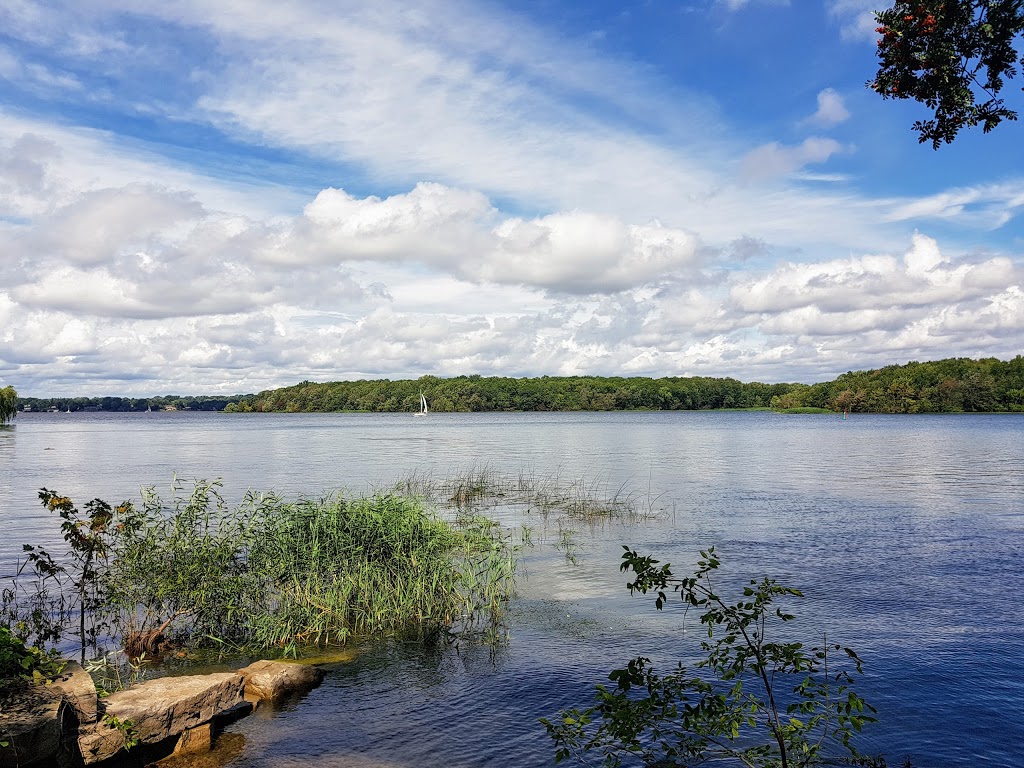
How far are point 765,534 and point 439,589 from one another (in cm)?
1597

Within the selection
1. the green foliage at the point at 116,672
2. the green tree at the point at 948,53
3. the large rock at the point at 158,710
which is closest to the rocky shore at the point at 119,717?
the large rock at the point at 158,710

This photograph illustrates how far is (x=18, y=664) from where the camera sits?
8.09 meters

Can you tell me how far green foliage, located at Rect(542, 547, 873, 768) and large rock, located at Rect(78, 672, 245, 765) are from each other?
16.4ft

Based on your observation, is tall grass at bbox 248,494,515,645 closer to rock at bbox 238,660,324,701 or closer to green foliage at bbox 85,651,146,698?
rock at bbox 238,660,324,701

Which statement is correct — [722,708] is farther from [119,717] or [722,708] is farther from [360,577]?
[360,577]

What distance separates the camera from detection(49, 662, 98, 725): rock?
874 centimetres

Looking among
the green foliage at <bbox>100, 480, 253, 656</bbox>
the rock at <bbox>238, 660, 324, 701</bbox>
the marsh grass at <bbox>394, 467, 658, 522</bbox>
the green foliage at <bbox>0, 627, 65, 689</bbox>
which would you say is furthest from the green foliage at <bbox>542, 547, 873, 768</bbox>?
the marsh grass at <bbox>394, 467, 658, 522</bbox>

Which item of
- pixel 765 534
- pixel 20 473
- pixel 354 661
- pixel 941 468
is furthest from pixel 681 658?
pixel 20 473

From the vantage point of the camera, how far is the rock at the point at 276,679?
11901 mm

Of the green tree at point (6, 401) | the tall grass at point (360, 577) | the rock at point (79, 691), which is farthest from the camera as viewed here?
the green tree at point (6, 401)

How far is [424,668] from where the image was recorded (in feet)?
44.4

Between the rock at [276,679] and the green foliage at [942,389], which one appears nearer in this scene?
the rock at [276,679]

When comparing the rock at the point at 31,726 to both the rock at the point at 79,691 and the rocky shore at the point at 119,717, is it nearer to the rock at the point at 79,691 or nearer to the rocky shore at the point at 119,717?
the rocky shore at the point at 119,717

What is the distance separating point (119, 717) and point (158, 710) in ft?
1.65
